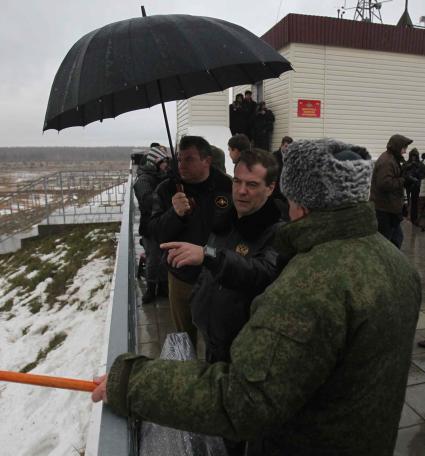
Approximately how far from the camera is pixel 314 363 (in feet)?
3.07

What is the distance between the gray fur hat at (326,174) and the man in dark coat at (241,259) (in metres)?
0.67

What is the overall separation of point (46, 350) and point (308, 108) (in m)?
8.03

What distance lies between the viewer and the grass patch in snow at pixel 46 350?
5969mm

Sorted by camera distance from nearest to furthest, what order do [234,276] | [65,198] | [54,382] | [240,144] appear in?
[54,382]
[234,276]
[240,144]
[65,198]

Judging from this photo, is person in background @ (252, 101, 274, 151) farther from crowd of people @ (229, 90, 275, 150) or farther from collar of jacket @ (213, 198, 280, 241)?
collar of jacket @ (213, 198, 280, 241)

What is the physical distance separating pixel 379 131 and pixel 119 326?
36.8 feet

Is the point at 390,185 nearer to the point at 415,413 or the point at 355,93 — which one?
the point at 415,413

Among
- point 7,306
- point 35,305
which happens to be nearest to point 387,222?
point 35,305

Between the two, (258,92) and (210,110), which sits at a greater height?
(258,92)

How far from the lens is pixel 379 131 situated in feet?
36.7

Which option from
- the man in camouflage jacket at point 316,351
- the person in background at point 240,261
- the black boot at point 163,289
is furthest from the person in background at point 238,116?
the man in camouflage jacket at point 316,351

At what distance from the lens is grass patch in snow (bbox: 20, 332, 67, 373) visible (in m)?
5.97

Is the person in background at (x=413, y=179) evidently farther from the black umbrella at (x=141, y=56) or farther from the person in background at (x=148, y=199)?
the black umbrella at (x=141, y=56)

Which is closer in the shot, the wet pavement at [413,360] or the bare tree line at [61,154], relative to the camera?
the wet pavement at [413,360]
